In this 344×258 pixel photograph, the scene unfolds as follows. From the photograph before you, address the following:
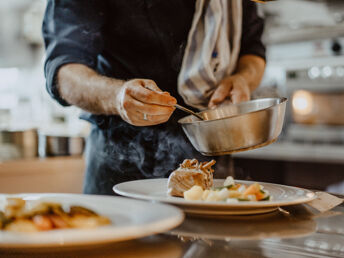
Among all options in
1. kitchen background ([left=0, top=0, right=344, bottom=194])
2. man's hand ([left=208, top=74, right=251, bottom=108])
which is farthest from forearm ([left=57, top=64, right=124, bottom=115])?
kitchen background ([left=0, top=0, right=344, bottom=194])

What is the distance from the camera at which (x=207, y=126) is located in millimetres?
788

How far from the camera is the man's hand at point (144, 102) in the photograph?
78 centimetres

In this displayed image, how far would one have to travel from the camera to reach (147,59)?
3.84 feet

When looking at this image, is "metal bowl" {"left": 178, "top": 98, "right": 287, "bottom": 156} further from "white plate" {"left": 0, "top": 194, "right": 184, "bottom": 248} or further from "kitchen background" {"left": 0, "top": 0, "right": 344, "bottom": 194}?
"kitchen background" {"left": 0, "top": 0, "right": 344, "bottom": 194}

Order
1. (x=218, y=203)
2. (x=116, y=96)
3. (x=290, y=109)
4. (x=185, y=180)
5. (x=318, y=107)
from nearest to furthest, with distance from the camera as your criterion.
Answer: (x=218, y=203) → (x=185, y=180) → (x=116, y=96) → (x=318, y=107) → (x=290, y=109)

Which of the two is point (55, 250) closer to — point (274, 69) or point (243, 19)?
point (243, 19)

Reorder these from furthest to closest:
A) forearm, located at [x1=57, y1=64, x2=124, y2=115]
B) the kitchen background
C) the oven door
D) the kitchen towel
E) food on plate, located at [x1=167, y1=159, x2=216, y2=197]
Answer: the oven door → the kitchen background → the kitchen towel → forearm, located at [x1=57, y1=64, x2=124, y2=115] → food on plate, located at [x1=167, y1=159, x2=216, y2=197]

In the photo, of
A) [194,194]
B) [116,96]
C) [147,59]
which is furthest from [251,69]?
[194,194]

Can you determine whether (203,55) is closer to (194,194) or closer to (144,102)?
(144,102)

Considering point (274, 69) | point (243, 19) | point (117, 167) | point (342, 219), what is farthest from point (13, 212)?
point (274, 69)

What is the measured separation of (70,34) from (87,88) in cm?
17

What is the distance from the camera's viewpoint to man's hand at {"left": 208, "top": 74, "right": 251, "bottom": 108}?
1.07 meters

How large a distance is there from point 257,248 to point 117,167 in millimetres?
694

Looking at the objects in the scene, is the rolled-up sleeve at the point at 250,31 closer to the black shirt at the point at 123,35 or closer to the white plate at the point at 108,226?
the black shirt at the point at 123,35
